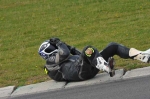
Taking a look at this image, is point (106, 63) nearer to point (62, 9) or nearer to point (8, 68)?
point (8, 68)

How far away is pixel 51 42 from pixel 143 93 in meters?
2.25

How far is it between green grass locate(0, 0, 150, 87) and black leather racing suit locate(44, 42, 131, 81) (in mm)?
797

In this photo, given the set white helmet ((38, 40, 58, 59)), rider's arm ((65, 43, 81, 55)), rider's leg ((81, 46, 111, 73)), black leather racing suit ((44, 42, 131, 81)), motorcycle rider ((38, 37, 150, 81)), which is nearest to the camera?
rider's leg ((81, 46, 111, 73))

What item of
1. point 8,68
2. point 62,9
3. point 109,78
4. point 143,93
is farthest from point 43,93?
point 62,9

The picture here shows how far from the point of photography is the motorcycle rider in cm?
824

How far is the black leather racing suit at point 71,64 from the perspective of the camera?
8453 millimetres

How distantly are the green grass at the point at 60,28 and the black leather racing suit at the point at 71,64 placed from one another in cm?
80

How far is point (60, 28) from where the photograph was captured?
16547mm

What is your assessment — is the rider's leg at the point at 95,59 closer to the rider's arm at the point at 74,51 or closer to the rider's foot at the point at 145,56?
the rider's foot at the point at 145,56

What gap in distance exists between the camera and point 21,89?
29.9 ft

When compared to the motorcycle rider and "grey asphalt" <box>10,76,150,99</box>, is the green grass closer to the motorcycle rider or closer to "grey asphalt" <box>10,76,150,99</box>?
the motorcycle rider

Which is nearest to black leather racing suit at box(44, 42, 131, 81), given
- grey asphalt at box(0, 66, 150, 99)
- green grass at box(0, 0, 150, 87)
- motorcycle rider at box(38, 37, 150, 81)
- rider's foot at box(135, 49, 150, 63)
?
motorcycle rider at box(38, 37, 150, 81)

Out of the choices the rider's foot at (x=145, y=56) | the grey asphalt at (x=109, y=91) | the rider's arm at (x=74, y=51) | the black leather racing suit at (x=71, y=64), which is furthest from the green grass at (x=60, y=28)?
the rider's foot at (x=145, y=56)

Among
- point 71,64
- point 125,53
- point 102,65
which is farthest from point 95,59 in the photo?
point 71,64
